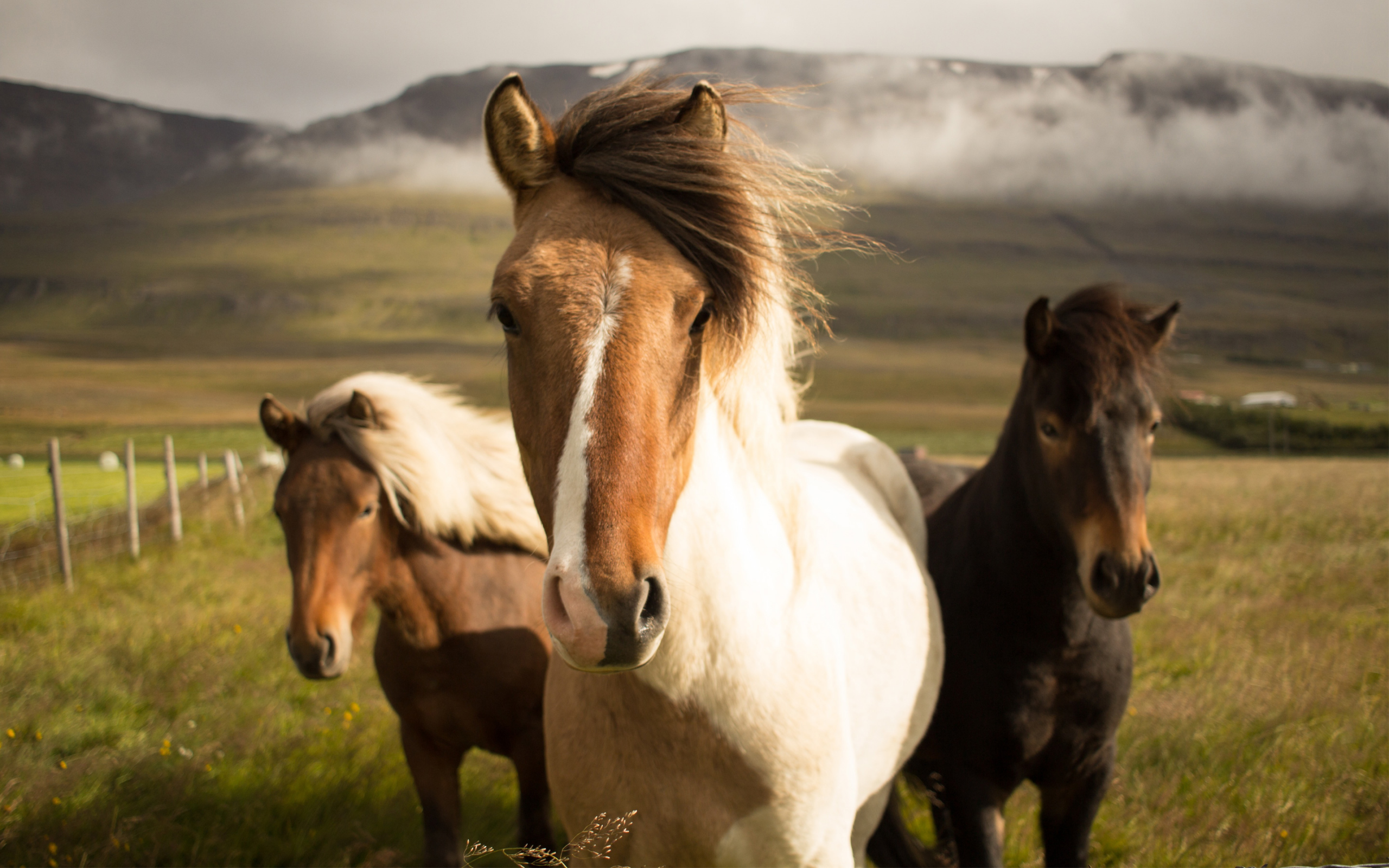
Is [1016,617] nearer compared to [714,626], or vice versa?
[714,626]

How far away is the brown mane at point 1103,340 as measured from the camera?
2.62m

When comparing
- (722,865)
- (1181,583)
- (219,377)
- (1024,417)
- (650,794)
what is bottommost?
(219,377)

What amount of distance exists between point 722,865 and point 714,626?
0.56m

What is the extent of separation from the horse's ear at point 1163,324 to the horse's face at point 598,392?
7.03 ft

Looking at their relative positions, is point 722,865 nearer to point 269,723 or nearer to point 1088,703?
point 1088,703

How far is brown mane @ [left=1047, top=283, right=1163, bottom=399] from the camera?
2621 mm

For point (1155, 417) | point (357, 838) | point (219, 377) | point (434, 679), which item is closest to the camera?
point (1155, 417)

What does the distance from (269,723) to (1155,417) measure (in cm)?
543

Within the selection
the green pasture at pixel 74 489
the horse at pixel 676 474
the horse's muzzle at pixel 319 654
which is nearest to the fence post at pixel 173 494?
the green pasture at pixel 74 489

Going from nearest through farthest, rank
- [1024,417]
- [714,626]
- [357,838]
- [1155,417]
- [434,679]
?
[714,626] < [1155,417] < [1024,417] < [434,679] < [357,838]

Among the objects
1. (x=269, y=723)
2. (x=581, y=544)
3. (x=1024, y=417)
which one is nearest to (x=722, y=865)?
(x=581, y=544)

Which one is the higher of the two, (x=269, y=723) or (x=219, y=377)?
(x=269, y=723)

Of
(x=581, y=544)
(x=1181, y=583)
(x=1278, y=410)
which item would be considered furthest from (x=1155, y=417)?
(x=1278, y=410)

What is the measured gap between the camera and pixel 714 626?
1657mm
